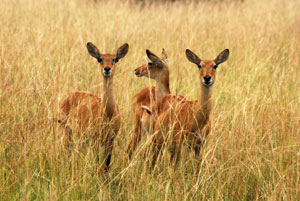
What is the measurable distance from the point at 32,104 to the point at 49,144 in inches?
28.6

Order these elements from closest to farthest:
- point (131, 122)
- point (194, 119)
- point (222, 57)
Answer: point (194, 119) < point (222, 57) < point (131, 122)

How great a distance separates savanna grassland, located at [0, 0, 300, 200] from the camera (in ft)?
10.4

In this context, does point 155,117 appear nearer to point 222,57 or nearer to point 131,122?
point 131,122

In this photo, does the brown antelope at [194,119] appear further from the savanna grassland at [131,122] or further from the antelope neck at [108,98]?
the antelope neck at [108,98]

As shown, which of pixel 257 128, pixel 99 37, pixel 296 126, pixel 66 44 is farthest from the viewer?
pixel 99 37

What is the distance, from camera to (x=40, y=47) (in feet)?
18.9

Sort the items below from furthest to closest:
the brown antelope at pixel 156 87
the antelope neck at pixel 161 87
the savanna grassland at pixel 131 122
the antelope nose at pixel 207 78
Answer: the antelope neck at pixel 161 87, the brown antelope at pixel 156 87, the antelope nose at pixel 207 78, the savanna grassland at pixel 131 122

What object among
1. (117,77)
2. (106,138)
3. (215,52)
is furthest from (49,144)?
(215,52)

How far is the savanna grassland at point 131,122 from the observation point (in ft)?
10.4

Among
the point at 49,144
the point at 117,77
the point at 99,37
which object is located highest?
the point at 99,37

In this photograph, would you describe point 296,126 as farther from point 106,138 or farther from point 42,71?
point 42,71

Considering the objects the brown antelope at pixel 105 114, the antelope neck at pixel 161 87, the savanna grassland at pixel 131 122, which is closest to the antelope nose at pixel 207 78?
the savanna grassland at pixel 131 122

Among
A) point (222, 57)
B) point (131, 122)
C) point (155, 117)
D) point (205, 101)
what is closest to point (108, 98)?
point (155, 117)

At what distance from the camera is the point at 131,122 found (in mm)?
4543
